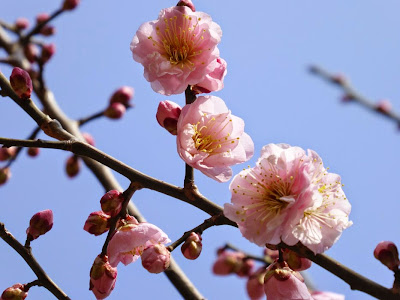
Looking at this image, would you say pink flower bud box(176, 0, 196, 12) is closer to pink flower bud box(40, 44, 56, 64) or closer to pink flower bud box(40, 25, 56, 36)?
pink flower bud box(40, 44, 56, 64)

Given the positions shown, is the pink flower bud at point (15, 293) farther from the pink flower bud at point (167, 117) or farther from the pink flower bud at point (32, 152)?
the pink flower bud at point (32, 152)

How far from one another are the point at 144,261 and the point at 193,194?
226mm

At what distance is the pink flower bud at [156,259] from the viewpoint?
1343mm

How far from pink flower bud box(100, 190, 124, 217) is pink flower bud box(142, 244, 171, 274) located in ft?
0.58

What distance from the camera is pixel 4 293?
154 centimetres

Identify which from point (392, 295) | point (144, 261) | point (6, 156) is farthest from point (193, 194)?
point (6, 156)

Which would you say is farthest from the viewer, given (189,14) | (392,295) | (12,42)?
(12,42)

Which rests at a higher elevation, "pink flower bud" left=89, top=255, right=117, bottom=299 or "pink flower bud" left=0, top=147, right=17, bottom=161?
→ "pink flower bud" left=0, top=147, right=17, bottom=161

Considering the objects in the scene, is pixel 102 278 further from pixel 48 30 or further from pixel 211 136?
pixel 48 30

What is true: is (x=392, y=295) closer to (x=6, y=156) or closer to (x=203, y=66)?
(x=203, y=66)

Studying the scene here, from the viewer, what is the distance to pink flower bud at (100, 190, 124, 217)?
4.81ft

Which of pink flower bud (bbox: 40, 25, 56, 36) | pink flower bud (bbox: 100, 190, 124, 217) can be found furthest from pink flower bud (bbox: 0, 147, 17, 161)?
pink flower bud (bbox: 100, 190, 124, 217)

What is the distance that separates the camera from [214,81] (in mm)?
1609

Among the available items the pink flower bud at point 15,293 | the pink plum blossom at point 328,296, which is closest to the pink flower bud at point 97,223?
the pink flower bud at point 15,293
